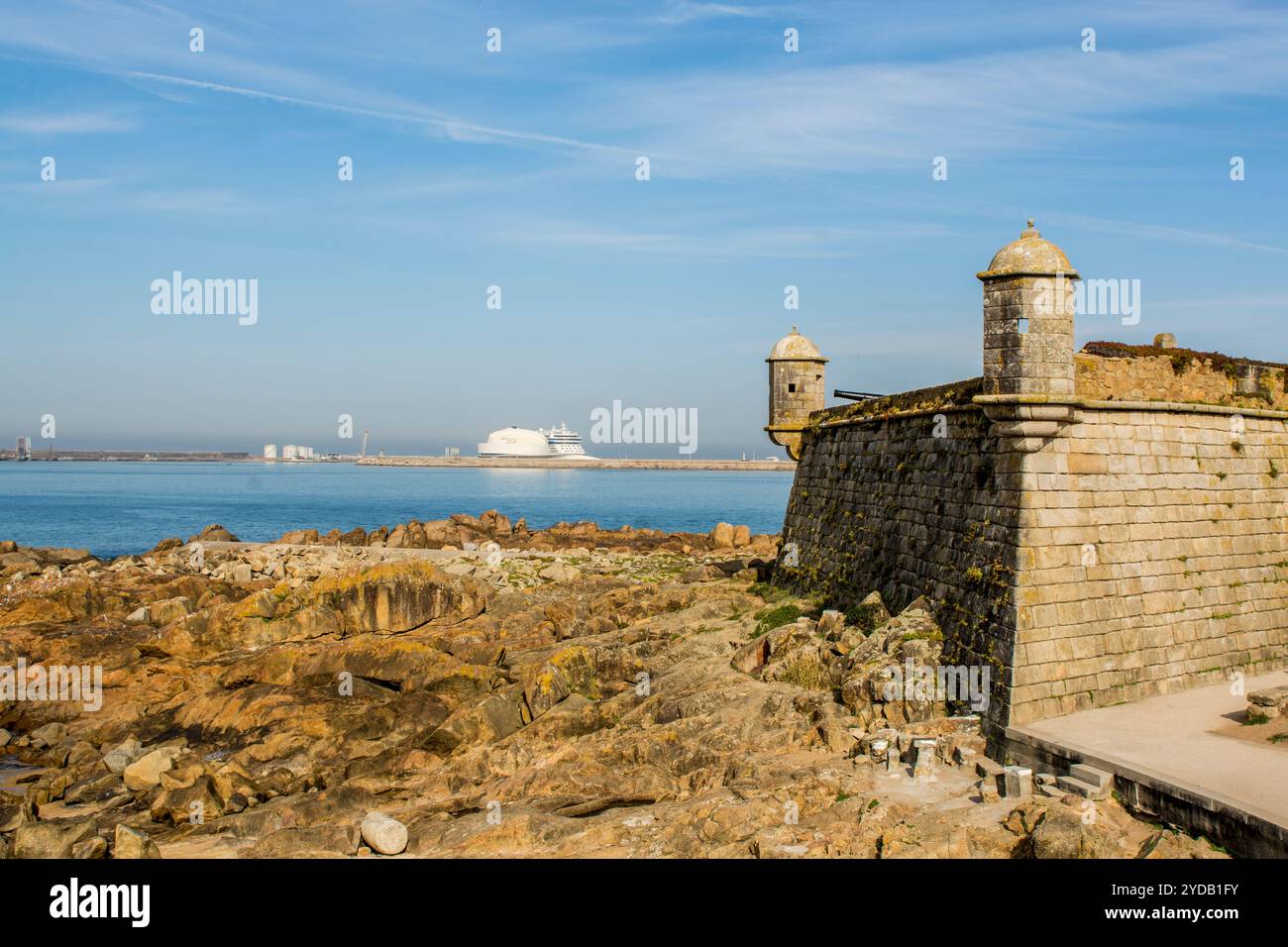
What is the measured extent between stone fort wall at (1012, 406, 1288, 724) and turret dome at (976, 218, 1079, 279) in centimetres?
215

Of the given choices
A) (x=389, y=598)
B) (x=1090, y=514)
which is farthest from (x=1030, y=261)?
(x=389, y=598)

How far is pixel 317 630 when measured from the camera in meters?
24.2

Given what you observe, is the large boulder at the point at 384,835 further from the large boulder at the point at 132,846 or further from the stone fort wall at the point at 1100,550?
the stone fort wall at the point at 1100,550

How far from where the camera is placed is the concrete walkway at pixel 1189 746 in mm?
10000

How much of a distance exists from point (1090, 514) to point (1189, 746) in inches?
136

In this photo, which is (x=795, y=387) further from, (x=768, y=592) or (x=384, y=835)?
(x=384, y=835)

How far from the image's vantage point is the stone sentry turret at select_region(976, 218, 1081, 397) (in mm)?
13328

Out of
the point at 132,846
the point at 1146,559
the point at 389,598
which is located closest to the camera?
the point at 132,846

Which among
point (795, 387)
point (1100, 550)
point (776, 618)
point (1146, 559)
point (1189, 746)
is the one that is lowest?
point (776, 618)

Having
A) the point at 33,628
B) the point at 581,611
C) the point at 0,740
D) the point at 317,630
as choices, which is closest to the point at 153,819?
the point at 0,740

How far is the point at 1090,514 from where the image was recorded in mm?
13812

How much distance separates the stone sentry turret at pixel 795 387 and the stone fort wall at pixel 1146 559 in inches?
427

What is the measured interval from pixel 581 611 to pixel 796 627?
332 inches
